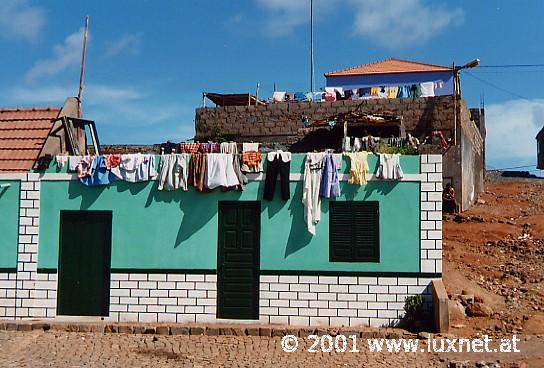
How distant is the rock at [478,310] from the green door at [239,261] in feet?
12.1

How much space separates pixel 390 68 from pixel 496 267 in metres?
12.9

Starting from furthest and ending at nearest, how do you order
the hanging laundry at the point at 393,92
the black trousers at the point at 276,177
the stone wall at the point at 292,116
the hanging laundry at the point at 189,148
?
the hanging laundry at the point at 393,92 → the stone wall at the point at 292,116 → the hanging laundry at the point at 189,148 → the black trousers at the point at 276,177

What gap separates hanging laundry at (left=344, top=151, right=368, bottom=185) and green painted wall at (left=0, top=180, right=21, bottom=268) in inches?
236

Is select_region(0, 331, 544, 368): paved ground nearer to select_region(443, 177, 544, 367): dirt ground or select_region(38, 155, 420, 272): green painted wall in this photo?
select_region(443, 177, 544, 367): dirt ground

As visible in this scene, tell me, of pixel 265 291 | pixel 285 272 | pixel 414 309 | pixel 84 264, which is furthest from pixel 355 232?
pixel 84 264

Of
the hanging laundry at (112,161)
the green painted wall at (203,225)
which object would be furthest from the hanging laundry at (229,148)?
the hanging laundry at (112,161)

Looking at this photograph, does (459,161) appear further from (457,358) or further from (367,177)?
(457,358)

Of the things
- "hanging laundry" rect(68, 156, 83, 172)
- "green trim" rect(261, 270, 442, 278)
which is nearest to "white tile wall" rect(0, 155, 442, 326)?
"green trim" rect(261, 270, 442, 278)

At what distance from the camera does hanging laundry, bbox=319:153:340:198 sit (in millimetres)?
10008

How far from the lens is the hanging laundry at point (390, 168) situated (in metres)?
9.99

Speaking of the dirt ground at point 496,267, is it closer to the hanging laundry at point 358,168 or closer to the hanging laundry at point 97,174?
the hanging laundry at point 358,168

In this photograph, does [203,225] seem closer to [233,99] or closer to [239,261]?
[239,261]

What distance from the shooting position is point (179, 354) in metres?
8.75

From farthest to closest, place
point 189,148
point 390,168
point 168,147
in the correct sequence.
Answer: point 168,147, point 189,148, point 390,168
